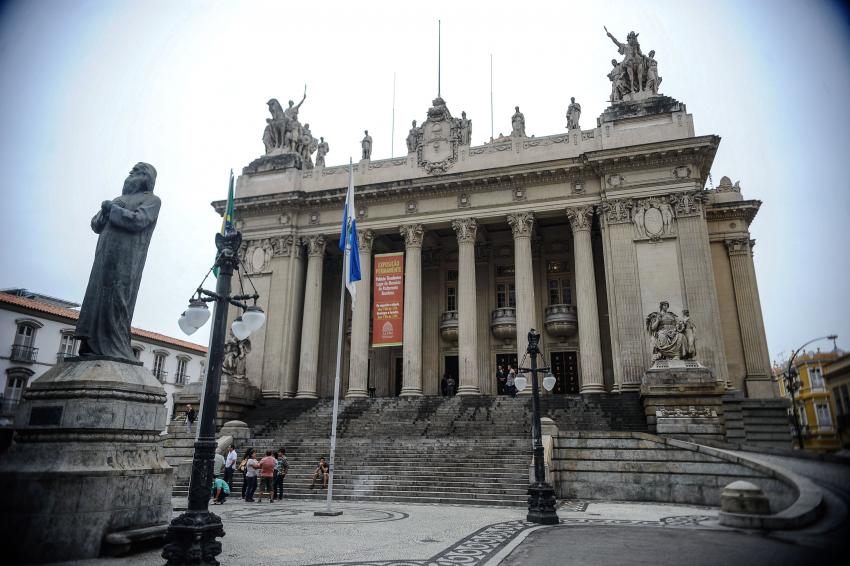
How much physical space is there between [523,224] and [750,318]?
503 inches

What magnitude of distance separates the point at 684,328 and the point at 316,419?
1566 cm

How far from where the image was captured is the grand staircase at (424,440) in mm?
15844

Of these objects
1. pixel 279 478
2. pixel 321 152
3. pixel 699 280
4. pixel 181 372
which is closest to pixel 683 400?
pixel 699 280

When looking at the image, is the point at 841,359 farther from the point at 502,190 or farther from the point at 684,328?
the point at 502,190

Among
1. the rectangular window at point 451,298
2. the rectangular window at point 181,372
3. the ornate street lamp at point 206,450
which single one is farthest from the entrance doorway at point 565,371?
the rectangular window at point 181,372

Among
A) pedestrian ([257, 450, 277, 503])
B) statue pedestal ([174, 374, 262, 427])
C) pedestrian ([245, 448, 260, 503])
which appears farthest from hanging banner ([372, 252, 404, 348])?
pedestrian ([245, 448, 260, 503])

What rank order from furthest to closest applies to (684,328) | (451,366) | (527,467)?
1. (451,366)
2. (684,328)
3. (527,467)

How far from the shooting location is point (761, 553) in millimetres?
2430

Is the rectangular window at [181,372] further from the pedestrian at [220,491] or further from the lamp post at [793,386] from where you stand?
the lamp post at [793,386]

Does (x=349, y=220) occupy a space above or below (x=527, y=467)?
above

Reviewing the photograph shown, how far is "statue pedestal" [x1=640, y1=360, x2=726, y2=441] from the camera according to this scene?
1878cm

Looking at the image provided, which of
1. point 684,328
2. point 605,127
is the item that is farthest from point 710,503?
point 605,127

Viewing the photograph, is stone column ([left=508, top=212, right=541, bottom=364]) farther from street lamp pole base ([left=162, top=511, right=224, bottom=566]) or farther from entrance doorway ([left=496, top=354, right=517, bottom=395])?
street lamp pole base ([left=162, top=511, right=224, bottom=566])

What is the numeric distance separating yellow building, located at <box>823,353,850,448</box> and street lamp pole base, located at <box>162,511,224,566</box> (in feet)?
18.4
